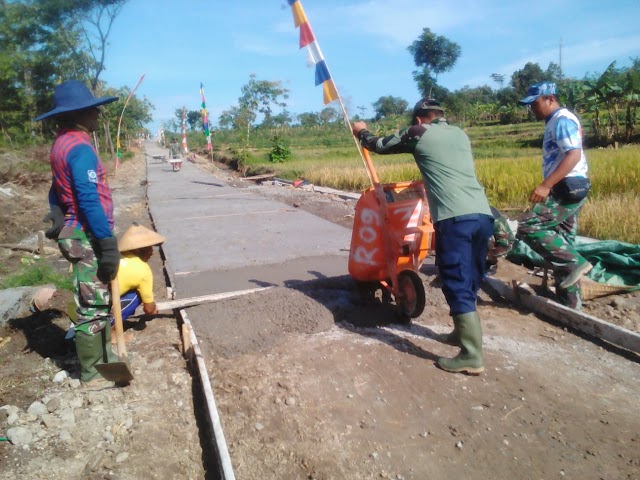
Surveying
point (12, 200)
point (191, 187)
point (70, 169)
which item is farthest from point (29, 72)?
point (70, 169)

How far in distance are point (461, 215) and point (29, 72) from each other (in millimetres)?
26283

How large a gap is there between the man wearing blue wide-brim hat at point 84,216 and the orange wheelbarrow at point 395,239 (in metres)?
1.83

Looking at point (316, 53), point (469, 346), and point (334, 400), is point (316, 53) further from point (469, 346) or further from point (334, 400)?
point (334, 400)

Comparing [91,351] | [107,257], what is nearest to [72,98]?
[107,257]

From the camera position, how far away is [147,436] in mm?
2822

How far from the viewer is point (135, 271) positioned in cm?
370

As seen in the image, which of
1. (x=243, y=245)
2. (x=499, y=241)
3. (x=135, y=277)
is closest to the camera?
(x=135, y=277)

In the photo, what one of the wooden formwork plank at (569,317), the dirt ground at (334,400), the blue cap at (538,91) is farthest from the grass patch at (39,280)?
the blue cap at (538,91)

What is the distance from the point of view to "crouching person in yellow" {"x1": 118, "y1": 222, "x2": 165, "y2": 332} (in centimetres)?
368

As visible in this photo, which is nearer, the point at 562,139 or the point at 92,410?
the point at 92,410

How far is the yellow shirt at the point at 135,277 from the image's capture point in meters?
3.66

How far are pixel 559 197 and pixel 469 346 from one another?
1670mm

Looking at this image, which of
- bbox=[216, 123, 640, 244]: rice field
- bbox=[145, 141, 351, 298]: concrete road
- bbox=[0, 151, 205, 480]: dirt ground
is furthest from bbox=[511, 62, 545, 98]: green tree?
bbox=[0, 151, 205, 480]: dirt ground

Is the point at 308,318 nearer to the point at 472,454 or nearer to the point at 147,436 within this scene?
the point at 147,436
